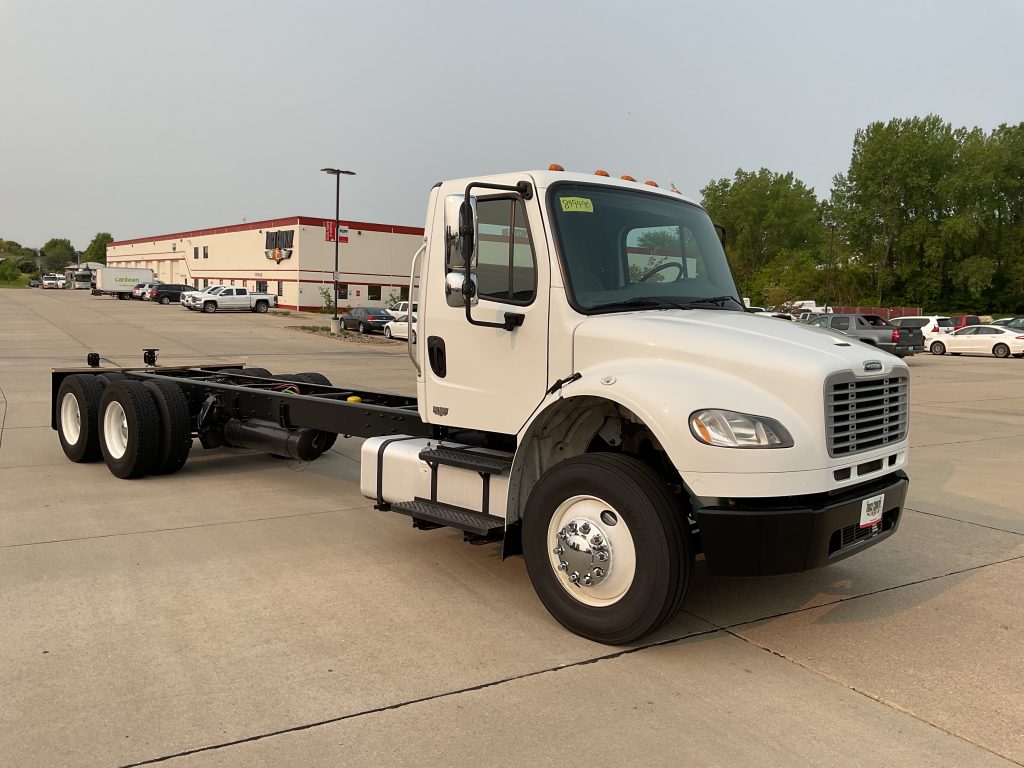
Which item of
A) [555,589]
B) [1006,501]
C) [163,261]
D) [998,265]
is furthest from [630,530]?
[163,261]

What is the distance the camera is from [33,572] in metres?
5.23

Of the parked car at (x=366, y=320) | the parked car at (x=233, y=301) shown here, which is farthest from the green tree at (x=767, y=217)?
the parked car at (x=366, y=320)

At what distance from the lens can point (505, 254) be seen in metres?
4.73

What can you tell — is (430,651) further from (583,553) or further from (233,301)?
(233,301)

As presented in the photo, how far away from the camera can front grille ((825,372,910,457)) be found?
3.94 meters

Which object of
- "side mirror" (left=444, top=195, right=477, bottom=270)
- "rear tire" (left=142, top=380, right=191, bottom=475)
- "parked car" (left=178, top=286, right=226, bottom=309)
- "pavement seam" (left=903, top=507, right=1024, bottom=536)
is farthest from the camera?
"parked car" (left=178, top=286, right=226, bottom=309)

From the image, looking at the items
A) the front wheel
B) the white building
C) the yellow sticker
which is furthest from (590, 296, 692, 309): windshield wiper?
the white building

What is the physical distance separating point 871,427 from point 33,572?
5066mm

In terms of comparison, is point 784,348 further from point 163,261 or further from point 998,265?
point 163,261

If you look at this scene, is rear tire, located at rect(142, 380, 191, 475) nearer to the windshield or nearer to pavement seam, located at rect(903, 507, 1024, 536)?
the windshield

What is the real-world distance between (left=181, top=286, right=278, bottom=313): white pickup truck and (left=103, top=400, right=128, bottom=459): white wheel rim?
48700 mm

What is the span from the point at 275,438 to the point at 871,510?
210 inches

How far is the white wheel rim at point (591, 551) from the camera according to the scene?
4109 millimetres

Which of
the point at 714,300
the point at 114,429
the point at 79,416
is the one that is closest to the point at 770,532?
the point at 714,300
